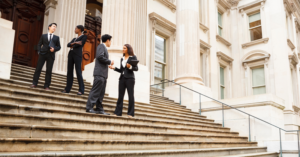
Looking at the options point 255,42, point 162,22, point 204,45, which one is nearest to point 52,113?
point 162,22

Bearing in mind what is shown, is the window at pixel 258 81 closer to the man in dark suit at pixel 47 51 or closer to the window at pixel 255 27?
Result: the window at pixel 255 27

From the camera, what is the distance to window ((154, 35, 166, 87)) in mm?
14691

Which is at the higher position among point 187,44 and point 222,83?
point 187,44

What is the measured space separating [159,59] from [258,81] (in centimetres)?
821

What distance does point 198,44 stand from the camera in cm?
1267

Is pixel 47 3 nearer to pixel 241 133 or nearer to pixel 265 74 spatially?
pixel 241 133

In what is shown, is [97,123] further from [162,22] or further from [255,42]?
[255,42]

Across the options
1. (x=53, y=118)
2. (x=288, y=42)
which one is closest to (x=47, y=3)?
(x=53, y=118)

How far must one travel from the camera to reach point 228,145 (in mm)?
7484

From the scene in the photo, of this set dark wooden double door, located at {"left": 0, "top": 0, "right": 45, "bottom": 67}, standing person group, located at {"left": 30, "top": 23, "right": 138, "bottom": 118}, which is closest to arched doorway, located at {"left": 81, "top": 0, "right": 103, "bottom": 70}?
dark wooden double door, located at {"left": 0, "top": 0, "right": 45, "bottom": 67}

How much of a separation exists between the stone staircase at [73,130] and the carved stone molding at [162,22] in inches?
307

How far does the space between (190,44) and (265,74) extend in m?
8.45

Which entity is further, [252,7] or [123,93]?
[252,7]

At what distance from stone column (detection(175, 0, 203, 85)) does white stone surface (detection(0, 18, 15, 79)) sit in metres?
7.53
